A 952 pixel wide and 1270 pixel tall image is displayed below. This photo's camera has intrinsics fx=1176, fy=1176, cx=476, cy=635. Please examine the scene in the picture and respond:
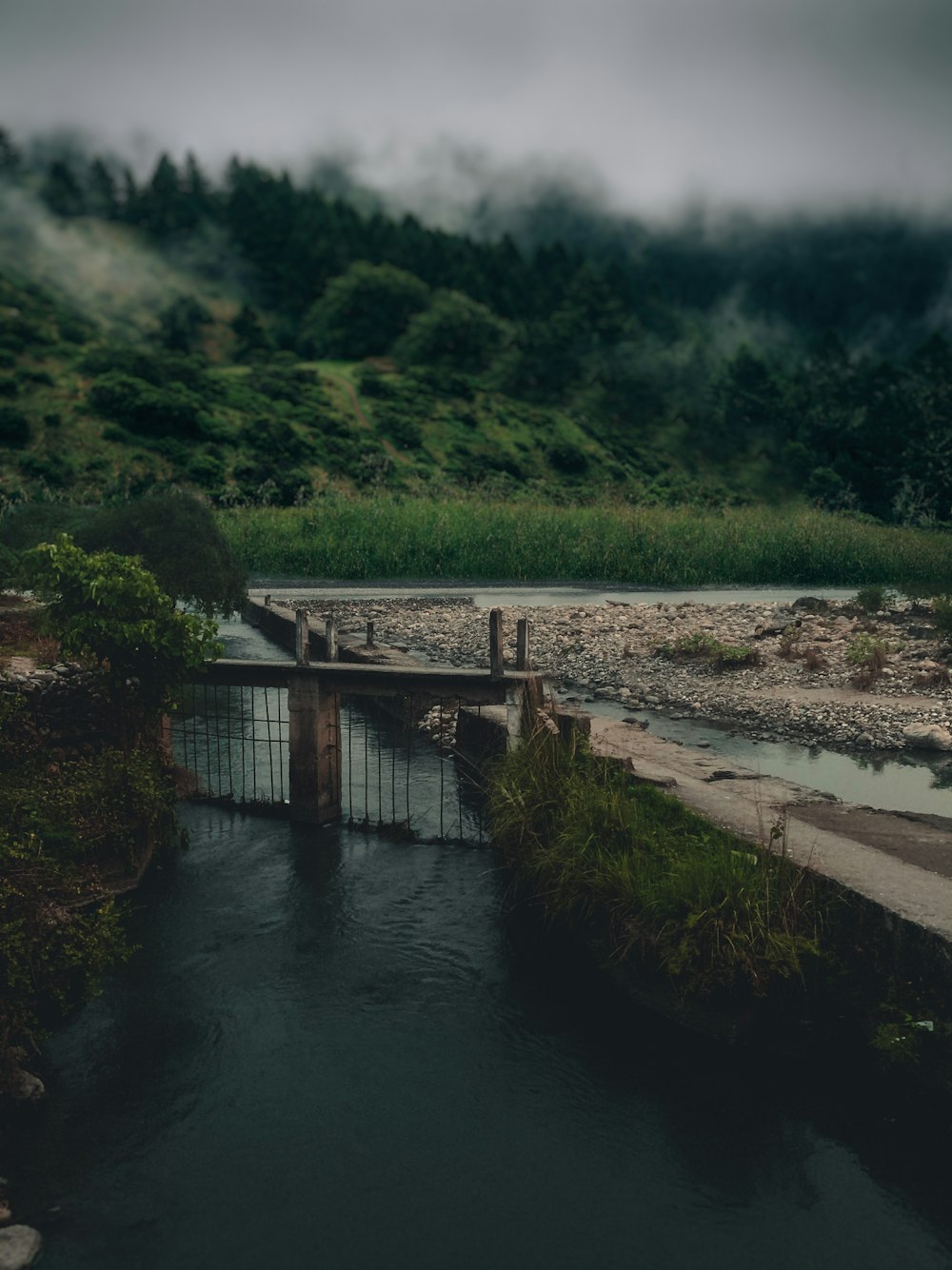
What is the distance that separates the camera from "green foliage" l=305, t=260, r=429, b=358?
93375mm

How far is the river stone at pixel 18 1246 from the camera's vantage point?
704 centimetres

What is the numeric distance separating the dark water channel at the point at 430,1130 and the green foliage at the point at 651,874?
0.65m

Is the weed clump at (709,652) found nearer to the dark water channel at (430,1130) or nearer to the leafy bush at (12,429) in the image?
the dark water channel at (430,1130)

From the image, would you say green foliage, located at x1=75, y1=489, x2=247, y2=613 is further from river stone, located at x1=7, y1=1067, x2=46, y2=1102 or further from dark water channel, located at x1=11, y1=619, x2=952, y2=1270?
river stone, located at x1=7, y1=1067, x2=46, y2=1102

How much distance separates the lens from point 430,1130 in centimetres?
856

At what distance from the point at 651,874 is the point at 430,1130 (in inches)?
118

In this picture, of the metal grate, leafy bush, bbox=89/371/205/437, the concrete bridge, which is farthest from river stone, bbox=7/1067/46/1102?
leafy bush, bbox=89/371/205/437

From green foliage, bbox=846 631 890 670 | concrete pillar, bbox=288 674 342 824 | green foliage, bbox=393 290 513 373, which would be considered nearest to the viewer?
concrete pillar, bbox=288 674 342 824

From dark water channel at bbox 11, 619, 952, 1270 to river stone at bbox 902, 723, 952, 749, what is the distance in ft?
29.9

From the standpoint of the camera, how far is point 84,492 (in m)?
59.5

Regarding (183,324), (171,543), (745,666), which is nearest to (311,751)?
(171,543)

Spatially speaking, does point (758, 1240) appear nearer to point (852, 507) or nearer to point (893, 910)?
point (893, 910)

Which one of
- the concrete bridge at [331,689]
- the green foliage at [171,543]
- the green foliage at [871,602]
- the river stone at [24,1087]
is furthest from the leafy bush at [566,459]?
the river stone at [24,1087]

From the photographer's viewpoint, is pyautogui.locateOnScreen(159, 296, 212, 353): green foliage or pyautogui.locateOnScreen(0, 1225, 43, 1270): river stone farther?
pyautogui.locateOnScreen(159, 296, 212, 353): green foliage
